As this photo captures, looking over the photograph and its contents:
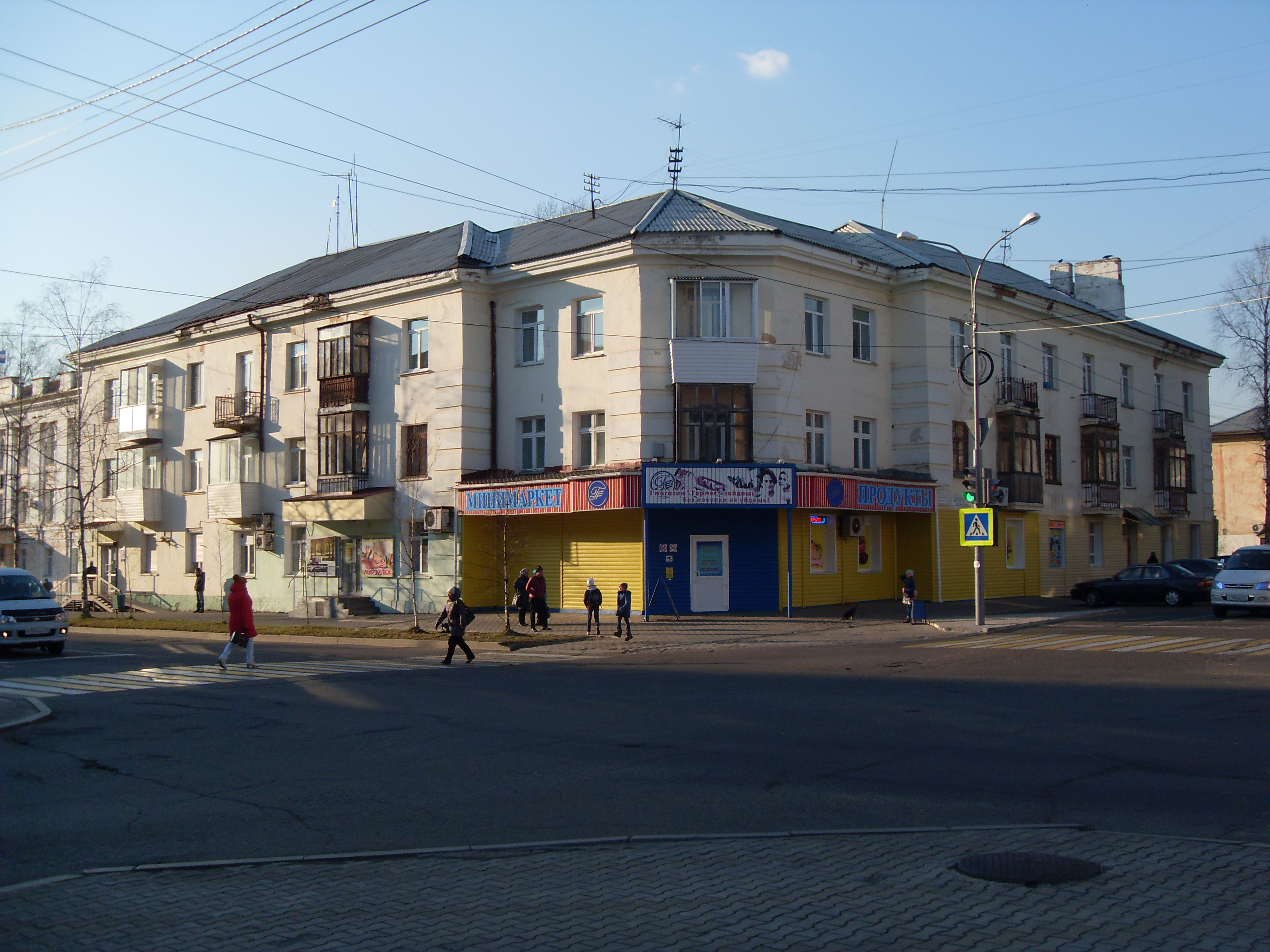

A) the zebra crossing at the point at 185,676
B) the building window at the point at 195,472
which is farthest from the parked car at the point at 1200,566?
the building window at the point at 195,472

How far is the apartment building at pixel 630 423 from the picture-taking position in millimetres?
29406

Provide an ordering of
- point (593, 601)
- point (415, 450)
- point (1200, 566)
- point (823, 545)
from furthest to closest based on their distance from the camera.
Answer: point (1200, 566) → point (415, 450) → point (823, 545) → point (593, 601)

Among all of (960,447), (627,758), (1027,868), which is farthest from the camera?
(960,447)

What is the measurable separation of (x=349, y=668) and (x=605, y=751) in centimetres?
1048

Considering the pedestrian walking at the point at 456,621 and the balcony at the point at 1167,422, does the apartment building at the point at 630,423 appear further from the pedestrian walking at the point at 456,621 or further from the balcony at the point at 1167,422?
the pedestrian walking at the point at 456,621

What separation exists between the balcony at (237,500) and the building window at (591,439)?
14527mm

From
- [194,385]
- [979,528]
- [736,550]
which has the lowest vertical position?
[736,550]

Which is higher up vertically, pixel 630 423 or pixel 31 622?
pixel 630 423

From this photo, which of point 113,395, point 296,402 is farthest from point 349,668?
point 113,395

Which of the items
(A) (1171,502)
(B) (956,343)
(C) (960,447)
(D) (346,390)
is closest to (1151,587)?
(C) (960,447)

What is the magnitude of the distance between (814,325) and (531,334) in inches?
343

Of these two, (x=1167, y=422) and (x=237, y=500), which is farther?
(x=1167, y=422)

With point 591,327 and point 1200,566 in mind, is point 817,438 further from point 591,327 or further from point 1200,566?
point 1200,566

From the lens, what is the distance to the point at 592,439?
31.2m
